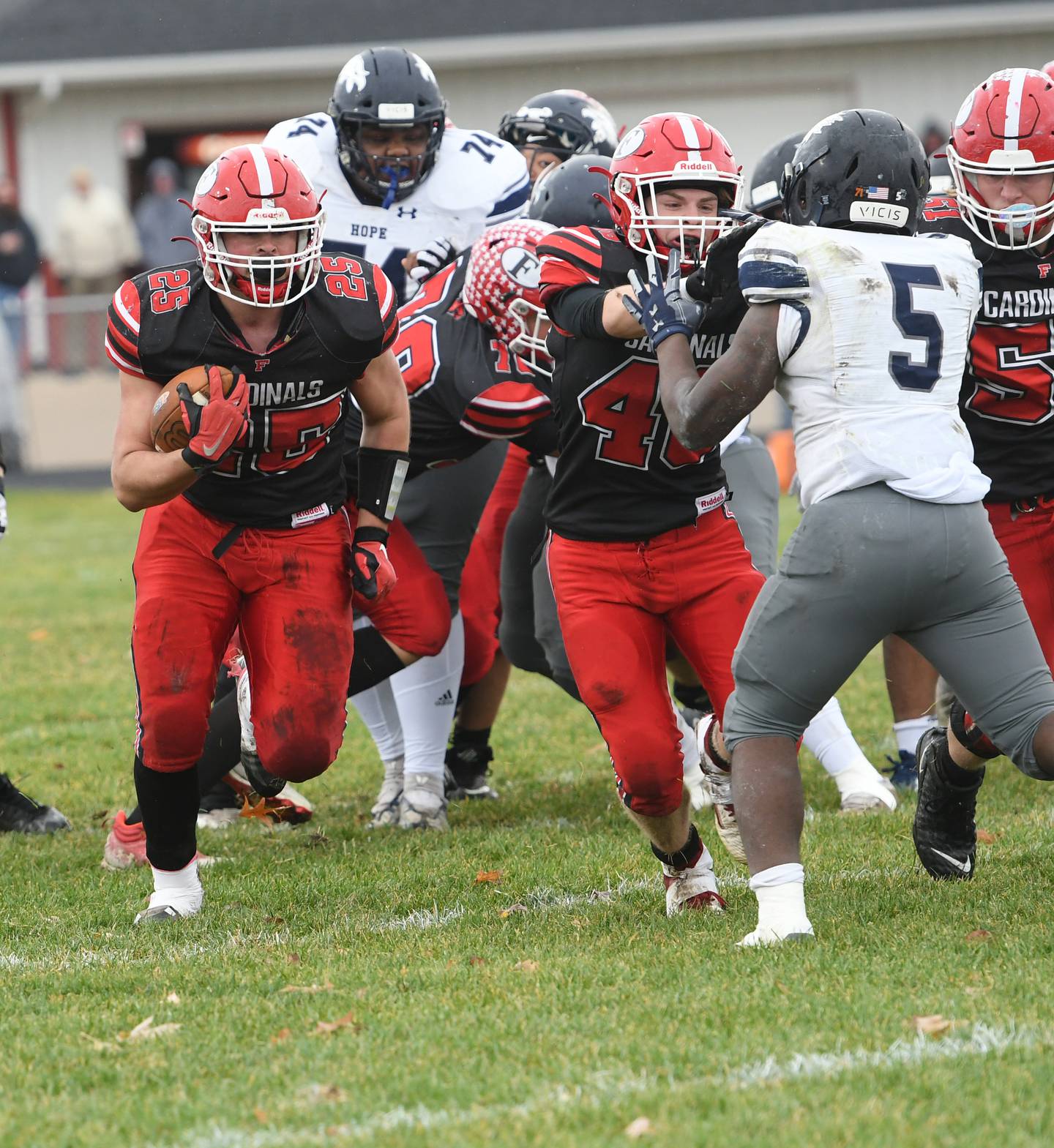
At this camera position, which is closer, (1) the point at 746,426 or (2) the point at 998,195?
(2) the point at 998,195

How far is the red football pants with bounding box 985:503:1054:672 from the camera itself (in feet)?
14.6

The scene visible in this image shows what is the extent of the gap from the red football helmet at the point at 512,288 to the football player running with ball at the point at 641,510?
42 centimetres

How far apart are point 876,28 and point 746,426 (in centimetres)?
1342

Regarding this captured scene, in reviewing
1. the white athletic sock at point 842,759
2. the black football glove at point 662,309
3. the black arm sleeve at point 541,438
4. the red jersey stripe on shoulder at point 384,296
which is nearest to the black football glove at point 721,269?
the black football glove at point 662,309

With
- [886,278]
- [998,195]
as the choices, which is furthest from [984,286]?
[886,278]

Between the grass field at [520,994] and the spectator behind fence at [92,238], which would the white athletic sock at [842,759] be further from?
the spectator behind fence at [92,238]

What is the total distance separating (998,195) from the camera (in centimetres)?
421

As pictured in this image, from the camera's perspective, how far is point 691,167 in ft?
12.6

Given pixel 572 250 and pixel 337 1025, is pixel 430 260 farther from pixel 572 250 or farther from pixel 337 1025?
pixel 337 1025

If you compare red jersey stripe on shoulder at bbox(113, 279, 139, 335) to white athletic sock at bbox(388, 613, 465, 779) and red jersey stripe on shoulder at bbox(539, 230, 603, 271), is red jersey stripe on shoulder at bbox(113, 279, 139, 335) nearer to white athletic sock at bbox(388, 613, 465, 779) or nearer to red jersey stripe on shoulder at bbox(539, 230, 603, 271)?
red jersey stripe on shoulder at bbox(539, 230, 603, 271)

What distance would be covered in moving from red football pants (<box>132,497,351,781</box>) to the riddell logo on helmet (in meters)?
1.33

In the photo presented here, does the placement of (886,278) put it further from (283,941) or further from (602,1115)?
(283,941)

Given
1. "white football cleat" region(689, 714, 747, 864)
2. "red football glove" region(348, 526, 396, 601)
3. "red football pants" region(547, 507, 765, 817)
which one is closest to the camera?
"red football pants" region(547, 507, 765, 817)

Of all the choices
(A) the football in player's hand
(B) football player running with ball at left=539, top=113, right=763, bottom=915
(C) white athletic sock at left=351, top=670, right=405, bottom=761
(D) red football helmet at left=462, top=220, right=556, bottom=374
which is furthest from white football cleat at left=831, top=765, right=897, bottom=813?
(A) the football in player's hand
